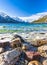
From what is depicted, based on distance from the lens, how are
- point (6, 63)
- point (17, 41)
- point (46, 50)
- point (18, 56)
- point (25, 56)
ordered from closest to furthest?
point (6, 63)
point (18, 56)
point (25, 56)
point (46, 50)
point (17, 41)

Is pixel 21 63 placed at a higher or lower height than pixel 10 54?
lower

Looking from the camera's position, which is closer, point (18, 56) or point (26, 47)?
point (18, 56)

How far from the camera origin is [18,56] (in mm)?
7043

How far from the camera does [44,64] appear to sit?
6.68 metres

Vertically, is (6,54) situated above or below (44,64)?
above

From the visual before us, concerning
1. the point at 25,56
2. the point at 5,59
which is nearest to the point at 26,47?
the point at 25,56

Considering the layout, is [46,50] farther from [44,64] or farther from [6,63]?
[6,63]

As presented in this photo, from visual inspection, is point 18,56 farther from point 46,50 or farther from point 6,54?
Result: point 46,50

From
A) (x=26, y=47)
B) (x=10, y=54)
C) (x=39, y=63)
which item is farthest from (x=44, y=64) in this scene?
(x=26, y=47)

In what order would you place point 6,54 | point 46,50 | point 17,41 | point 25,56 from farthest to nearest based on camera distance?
point 17,41
point 46,50
point 25,56
point 6,54

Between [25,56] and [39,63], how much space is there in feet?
3.36

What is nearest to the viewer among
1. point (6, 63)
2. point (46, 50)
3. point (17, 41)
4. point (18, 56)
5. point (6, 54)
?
point (6, 63)

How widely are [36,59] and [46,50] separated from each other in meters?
1.16

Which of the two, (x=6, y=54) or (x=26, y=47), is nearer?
(x=6, y=54)
